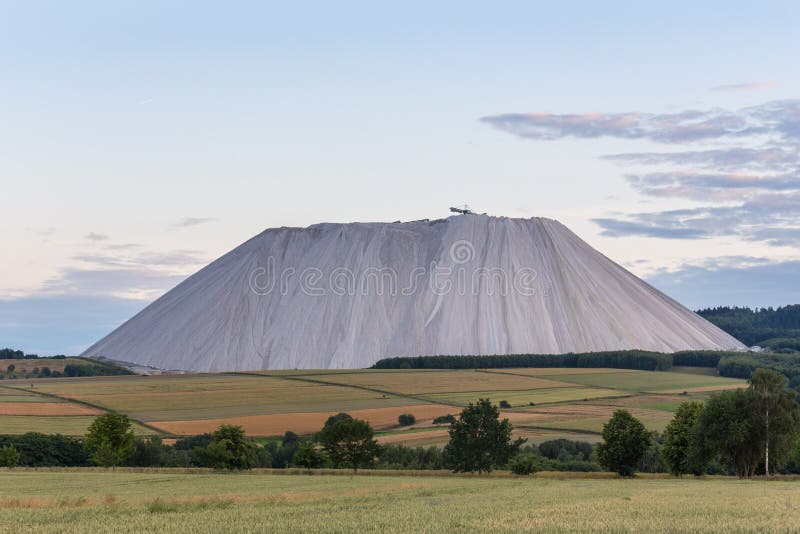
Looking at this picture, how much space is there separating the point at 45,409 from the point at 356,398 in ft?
138

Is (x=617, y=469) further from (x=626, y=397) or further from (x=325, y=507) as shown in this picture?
(x=626, y=397)

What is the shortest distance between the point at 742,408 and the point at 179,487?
43164 mm

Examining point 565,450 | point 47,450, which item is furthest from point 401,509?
point 47,450

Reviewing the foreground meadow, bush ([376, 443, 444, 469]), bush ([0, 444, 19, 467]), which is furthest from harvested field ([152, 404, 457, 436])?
the foreground meadow

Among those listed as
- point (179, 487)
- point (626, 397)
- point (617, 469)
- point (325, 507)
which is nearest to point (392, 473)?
point (617, 469)

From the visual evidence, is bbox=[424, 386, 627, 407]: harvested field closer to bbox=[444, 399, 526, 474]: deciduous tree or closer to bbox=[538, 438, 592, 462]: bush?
bbox=[538, 438, 592, 462]: bush

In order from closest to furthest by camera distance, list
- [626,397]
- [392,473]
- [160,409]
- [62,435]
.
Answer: [392,473], [62,435], [160,409], [626,397]

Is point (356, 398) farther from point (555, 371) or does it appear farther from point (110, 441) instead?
point (110, 441)

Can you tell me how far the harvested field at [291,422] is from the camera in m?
114

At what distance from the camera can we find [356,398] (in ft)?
476

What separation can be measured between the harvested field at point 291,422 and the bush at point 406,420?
66cm

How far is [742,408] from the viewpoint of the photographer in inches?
3054

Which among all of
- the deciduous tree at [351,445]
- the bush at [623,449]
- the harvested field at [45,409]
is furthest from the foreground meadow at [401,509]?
the harvested field at [45,409]

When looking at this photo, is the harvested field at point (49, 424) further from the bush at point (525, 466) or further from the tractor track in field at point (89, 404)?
the bush at point (525, 466)
